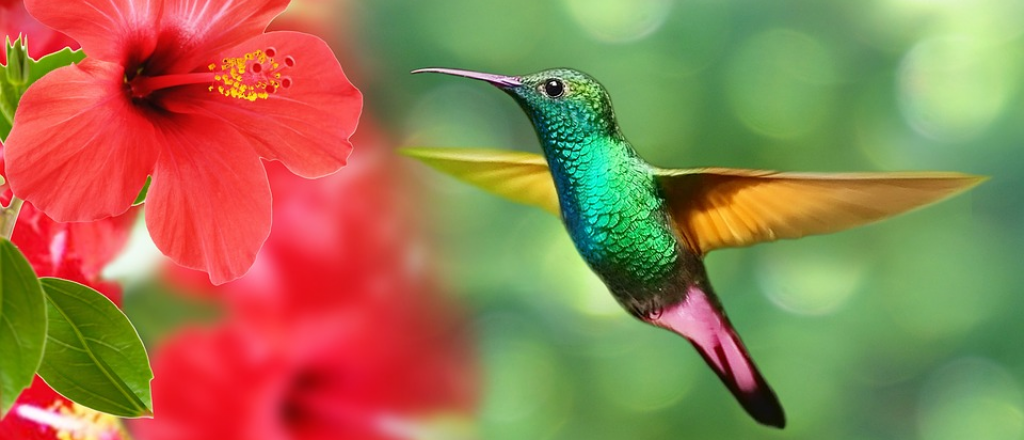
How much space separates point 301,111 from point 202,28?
0.05 metres

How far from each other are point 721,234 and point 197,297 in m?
0.33

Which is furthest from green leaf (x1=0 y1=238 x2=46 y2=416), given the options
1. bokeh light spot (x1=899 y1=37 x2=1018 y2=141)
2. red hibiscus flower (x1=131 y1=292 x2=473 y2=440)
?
bokeh light spot (x1=899 y1=37 x2=1018 y2=141)

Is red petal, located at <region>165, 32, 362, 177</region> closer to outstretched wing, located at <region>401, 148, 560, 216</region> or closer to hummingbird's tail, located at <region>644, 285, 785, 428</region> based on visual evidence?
outstretched wing, located at <region>401, 148, 560, 216</region>

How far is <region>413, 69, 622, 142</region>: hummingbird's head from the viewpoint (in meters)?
0.35

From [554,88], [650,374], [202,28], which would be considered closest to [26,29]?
[202,28]

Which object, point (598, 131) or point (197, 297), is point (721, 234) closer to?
point (598, 131)

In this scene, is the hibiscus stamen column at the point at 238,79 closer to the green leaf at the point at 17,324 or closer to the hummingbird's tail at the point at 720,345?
the green leaf at the point at 17,324

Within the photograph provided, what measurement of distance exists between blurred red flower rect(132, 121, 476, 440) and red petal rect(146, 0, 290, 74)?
0.66 feet

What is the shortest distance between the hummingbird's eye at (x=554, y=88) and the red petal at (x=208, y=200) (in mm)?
121

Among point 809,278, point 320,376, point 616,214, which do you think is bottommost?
point 320,376

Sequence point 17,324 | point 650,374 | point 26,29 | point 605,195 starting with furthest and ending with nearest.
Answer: point 650,374
point 26,29
point 605,195
point 17,324

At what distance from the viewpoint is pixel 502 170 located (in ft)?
1.36

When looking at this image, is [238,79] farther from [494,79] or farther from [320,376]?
[320,376]

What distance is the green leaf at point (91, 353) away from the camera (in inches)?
11.5
